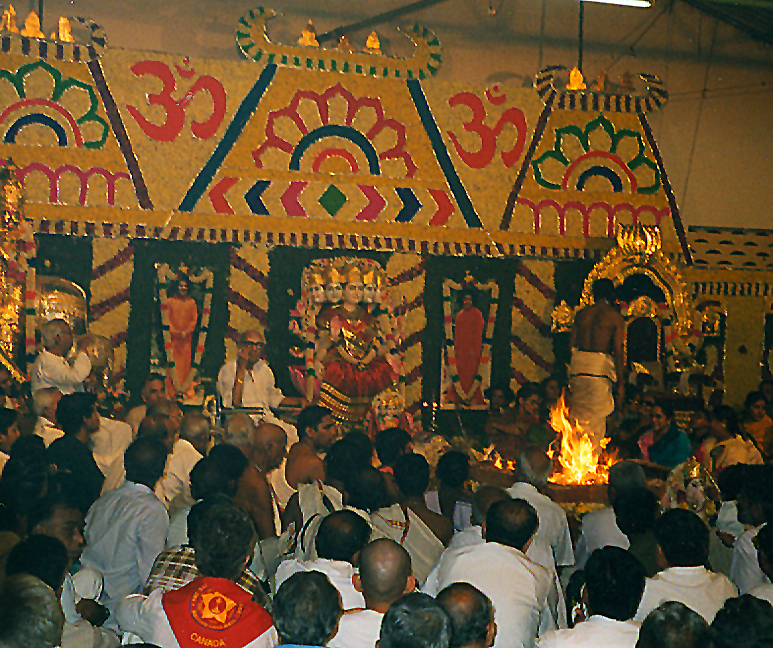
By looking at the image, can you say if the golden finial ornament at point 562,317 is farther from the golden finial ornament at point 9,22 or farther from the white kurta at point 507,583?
the white kurta at point 507,583

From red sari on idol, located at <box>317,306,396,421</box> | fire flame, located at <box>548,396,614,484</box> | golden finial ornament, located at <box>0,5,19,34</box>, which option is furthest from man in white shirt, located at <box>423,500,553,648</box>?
golden finial ornament, located at <box>0,5,19,34</box>

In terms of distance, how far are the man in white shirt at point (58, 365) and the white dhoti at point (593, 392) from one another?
5.15 m

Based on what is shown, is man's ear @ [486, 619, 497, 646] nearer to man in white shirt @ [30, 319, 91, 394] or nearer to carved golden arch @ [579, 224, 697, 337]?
man in white shirt @ [30, 319, 91, 394]

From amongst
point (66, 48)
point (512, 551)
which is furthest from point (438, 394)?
point (512, 551)

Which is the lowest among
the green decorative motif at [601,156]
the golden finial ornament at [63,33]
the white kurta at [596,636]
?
the white kurta at [596,636]

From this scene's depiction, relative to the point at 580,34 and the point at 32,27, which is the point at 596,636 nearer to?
the point at 32,27

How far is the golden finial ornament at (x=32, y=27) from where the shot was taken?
400 inches

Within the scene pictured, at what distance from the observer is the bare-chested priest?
1030 centimetres

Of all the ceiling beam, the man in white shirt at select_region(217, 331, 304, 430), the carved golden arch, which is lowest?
the man in white shirt at select_region(217, 331, 304, 430)

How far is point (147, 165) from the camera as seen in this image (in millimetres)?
10641

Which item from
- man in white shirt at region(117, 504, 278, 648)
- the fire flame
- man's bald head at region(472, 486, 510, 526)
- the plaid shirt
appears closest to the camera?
man in white shirt at region(117, 504, 278, 648)

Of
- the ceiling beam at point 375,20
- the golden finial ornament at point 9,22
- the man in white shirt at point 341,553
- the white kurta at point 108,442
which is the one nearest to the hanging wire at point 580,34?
the ceiling beam at point 375,20

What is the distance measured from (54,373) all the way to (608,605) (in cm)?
693

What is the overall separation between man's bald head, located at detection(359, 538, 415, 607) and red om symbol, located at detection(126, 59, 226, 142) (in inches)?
315
